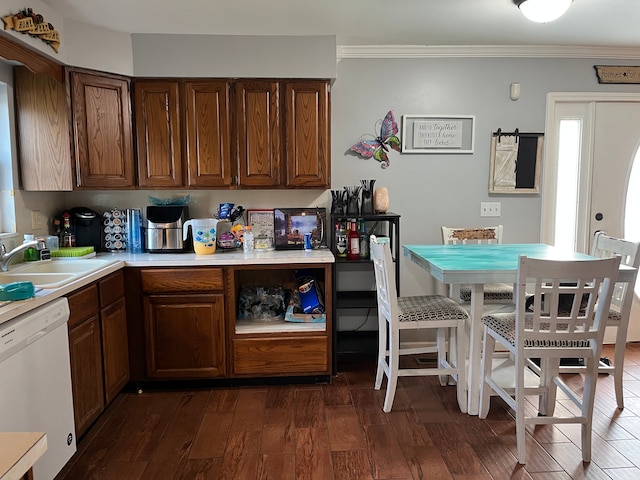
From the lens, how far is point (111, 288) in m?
2.73

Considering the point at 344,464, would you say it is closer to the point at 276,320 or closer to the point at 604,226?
the point at 276,320

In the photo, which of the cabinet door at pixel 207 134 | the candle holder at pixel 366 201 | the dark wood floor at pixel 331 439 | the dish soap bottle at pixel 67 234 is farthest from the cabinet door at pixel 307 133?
the dish soap bottle at pixel 67 234

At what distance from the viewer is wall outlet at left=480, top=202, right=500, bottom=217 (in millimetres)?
3672

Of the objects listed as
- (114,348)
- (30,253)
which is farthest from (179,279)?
(30,253)

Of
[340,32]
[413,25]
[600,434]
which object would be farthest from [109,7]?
[600,434]

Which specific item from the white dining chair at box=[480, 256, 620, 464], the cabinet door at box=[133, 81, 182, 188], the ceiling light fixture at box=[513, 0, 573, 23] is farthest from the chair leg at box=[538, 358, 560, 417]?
the cabinet door at box=[133, 81, 182, 188]

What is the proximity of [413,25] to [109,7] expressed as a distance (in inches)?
71.3

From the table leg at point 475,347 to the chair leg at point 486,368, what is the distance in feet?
0.14

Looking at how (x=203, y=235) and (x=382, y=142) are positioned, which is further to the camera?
(x=382, y=142)

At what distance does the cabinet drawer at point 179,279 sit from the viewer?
9.61ft

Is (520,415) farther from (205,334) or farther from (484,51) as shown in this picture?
(484,51)

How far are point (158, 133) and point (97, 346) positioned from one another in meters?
1.42

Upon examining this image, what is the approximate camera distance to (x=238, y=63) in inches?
122

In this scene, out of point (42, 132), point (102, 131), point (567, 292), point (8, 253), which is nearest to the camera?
point (567, 292)
